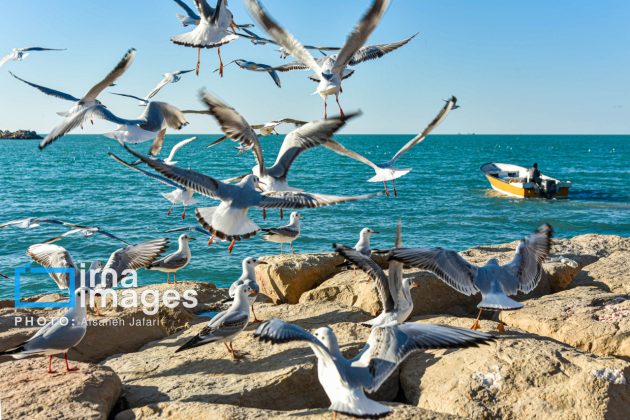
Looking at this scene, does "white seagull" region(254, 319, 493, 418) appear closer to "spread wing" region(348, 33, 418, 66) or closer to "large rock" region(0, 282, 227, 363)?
"large rock" region(0, 282, 227, 363)

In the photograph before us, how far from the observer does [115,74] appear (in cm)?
606

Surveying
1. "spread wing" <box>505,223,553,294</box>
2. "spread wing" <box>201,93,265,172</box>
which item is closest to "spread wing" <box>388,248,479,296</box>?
"spread wing" <box>505,223,553,294</box>

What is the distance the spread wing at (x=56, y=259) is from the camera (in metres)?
7.59

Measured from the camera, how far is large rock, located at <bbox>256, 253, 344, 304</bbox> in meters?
8.38

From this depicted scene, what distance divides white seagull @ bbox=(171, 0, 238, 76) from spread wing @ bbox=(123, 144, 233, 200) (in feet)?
3.61

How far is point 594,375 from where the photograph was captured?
15.8 ft

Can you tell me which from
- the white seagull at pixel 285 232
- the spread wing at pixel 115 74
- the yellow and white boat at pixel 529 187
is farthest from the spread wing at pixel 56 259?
the yellow and white boat at pixel 529 187

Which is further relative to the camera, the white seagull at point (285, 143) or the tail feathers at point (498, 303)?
the tail feathers at point (498, 303)

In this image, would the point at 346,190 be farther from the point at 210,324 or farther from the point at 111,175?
the point at 210,324

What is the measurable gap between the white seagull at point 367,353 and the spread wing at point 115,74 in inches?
128

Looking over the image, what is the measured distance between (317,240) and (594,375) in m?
15.3

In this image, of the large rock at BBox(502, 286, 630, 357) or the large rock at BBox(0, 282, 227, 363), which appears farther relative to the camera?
the large rock at BBox(0, 282, 227, 363)

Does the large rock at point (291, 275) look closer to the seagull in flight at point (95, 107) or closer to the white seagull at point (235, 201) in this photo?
the white seagull at point (235, 201)

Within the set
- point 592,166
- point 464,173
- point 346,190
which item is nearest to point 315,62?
point 346,190
